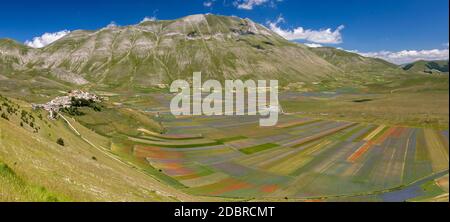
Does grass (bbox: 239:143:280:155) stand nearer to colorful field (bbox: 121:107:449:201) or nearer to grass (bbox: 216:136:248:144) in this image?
colorful field (bbox: 121:107:449:201)

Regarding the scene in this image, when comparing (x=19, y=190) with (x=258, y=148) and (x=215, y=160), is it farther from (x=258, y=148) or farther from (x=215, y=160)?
(x=258, y=148)

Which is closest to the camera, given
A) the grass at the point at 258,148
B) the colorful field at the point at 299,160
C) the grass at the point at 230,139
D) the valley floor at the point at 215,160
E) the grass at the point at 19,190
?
the grass at the point at 19,190

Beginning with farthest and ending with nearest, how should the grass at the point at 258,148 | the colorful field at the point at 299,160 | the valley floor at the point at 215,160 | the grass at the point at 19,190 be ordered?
the grass at the point at 258,148, the colorful field at the point at 299,160, the valley floor at the point at 215,160, the grass at the point at 19,190

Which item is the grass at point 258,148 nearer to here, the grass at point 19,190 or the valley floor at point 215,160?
the valley floor at point 215,160

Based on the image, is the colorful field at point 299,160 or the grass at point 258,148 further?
the grass at point 258,148

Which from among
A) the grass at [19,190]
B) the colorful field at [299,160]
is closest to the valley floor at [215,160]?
the grass at [19,190]

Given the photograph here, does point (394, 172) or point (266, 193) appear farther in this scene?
point (394, 172)
